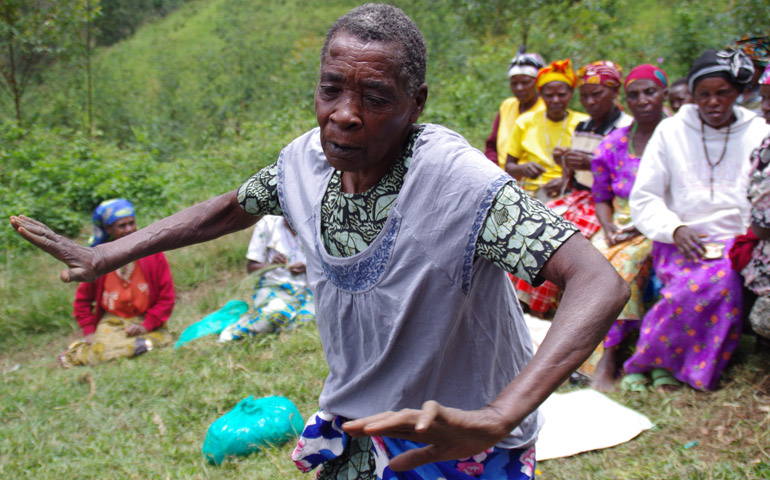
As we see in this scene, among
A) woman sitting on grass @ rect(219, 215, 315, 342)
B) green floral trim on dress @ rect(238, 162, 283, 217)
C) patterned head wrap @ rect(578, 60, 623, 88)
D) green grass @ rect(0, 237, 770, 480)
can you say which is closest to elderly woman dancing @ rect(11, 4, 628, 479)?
green floral trim on dress @ rect(238, 162, 283, 217)

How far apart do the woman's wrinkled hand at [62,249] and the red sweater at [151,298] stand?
3.42m

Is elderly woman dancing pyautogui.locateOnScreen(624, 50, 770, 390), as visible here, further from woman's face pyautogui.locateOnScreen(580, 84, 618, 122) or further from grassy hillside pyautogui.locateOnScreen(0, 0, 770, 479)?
woman's face pyautogui.locateOnScreen(580, 84, 618, 122)

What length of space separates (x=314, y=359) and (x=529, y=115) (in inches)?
110

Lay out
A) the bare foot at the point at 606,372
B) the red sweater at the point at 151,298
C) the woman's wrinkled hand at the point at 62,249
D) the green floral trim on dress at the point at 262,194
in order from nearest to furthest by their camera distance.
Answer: the woman's wrinkled hand at the point at 62,249 → the green floral trim on dress at the point at 262,194 → the bare foot at the point at 606,372 → the red sweater at the point at 151,298

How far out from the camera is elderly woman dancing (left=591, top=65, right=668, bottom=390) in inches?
160

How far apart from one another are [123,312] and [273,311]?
127 cm

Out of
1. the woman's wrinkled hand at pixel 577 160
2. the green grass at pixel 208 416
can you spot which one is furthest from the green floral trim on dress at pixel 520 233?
the woman's wrinkled hand at pixel 577 160

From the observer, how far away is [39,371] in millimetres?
5137

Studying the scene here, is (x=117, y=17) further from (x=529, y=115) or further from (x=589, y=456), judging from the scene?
(x=589, y=456)

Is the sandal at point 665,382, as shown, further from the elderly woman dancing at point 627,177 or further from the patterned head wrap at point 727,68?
the patterned head wrap at point 727,68

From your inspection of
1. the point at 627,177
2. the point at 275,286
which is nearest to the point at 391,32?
the point at 627,177

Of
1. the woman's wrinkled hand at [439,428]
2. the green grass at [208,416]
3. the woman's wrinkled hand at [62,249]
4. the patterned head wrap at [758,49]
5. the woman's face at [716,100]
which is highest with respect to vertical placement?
the patterned head wrap at [758,49]

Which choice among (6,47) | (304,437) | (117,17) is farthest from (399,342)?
(117,17)

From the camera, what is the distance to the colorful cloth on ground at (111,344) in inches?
199
